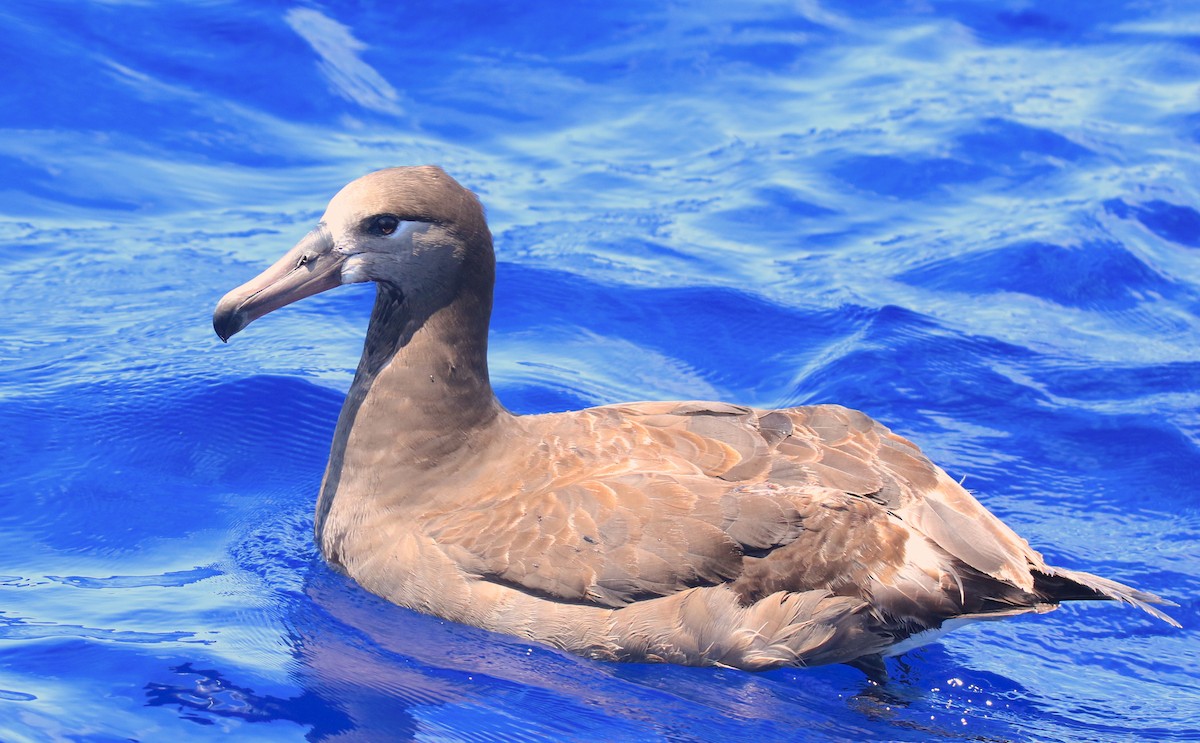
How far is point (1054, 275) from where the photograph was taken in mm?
10359

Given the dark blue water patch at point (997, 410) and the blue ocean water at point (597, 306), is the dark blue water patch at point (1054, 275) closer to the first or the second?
the blue ocean water at point (597, 306)

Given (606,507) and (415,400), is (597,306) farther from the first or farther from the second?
(606,507)

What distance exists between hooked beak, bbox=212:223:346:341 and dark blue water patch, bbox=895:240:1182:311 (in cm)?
547

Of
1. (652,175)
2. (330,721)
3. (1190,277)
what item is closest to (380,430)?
(330,721)

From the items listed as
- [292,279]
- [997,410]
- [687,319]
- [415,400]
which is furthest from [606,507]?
[687,319]

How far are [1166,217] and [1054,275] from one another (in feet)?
5.52

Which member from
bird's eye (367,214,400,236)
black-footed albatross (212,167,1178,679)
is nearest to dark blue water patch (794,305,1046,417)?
black-footed albatross (212,167,1178,679)

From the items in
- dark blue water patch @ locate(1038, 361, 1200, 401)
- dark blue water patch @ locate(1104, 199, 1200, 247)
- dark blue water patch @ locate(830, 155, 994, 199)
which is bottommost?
dark blue water patch @ locate(1038, 361, 1200, 401)

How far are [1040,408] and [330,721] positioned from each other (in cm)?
513

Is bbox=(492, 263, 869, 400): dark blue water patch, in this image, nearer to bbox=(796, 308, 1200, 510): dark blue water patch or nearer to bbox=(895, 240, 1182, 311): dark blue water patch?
bbox=(796, 308, 1200, 510): dark blue water patch

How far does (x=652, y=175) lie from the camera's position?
38.5 ft

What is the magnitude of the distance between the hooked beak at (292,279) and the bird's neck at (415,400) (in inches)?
12.4

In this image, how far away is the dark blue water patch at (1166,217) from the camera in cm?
1120

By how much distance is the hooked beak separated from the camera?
581 cm
